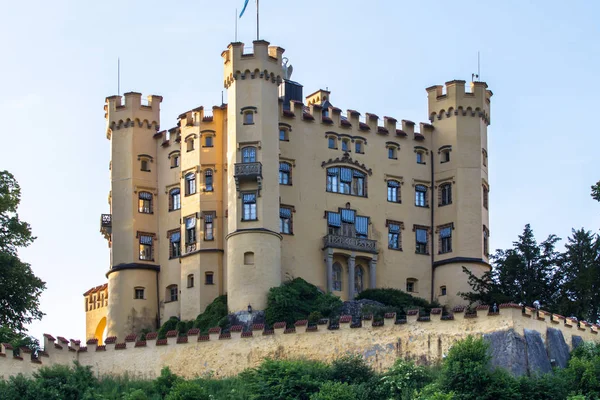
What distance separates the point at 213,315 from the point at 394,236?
12.6 meters

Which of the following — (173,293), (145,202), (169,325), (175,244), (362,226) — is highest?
(145,202)

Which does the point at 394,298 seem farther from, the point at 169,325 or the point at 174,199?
the point at 174,199

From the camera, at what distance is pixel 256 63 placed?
8869 cm

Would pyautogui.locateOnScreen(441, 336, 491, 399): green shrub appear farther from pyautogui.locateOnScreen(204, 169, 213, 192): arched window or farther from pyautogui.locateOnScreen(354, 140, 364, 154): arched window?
pyautogui.locateOnScreen(354, 140, 364, 154): arched window

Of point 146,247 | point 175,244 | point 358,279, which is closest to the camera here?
point 358,279

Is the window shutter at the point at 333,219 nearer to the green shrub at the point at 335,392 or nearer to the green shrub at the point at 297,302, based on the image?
the green shrub at the point at 297,302

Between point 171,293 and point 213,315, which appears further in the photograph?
point 171,293

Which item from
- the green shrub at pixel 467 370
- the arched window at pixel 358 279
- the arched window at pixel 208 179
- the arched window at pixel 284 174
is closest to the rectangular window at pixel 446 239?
the arched window at pixel 358 279

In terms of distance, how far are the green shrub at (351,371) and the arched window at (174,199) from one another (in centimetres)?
2302

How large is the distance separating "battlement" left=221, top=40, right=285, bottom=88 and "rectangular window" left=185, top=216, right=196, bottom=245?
25.2 feet

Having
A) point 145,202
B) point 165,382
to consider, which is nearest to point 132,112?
point 145,202

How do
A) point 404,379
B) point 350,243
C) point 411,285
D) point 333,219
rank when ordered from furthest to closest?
point 411,285 < point 333,219 < point 350,243 < point 404,379

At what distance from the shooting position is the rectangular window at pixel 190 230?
90.0 meters

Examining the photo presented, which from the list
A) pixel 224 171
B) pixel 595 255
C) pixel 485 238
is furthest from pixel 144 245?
pixel 595 255
